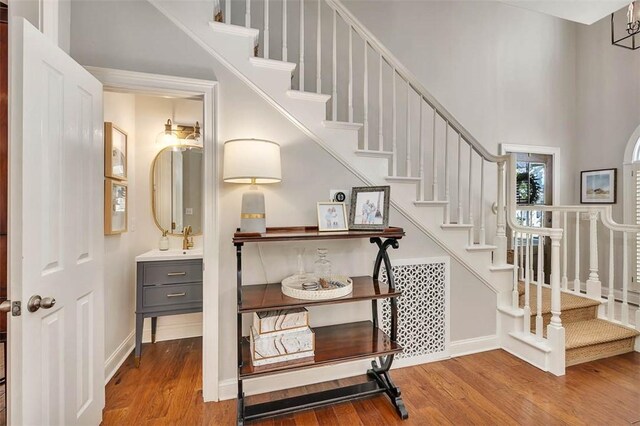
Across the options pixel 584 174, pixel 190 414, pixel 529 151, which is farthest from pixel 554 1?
pixel 190 414

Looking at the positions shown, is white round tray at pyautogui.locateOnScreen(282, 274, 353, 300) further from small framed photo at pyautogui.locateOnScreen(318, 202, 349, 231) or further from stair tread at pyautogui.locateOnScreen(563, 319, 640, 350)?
stair tread at pyautogui.locateOnScreen(563, 319, 640, 350)

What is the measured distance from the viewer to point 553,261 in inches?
97.4

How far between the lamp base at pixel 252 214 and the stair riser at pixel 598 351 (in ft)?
8.80

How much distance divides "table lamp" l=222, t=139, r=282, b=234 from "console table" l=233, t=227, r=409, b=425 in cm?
12

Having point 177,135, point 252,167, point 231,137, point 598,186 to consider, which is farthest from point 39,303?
point 598,186

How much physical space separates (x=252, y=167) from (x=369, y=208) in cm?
85

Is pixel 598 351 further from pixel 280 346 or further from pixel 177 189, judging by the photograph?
pixel 177 189

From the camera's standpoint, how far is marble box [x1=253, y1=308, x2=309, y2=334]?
1889mm

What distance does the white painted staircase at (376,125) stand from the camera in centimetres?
217

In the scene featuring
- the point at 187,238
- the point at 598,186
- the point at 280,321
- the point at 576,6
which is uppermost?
the point at 576,6

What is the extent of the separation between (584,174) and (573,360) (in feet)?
10.4

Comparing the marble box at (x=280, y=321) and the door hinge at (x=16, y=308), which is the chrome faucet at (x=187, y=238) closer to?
the marble box at (x=280, y=321)

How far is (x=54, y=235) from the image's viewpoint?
1441 millimetres

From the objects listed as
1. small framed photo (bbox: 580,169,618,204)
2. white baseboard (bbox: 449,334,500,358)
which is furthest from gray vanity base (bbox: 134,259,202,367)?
small framed photo (bbox: 580,169,618,204)
